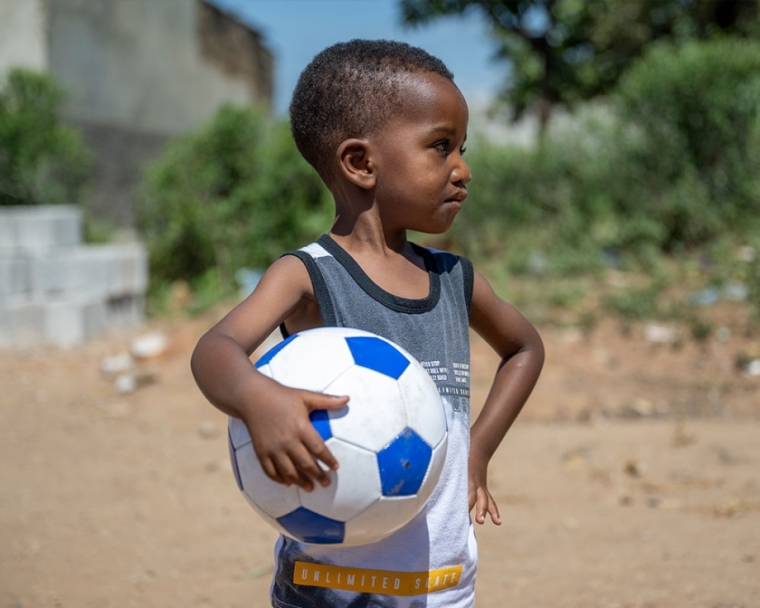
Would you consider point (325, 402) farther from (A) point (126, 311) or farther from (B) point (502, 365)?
(A) point (126, 311)

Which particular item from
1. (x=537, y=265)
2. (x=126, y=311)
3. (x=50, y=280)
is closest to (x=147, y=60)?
(x=126, y=311)

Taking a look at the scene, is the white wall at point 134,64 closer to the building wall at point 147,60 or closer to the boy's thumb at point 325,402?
the building wall at point 147,60

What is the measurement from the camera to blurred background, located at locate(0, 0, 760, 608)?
3676 mm

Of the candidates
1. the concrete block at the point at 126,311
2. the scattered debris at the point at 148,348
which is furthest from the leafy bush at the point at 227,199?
the scattered debris at the point at 148,348

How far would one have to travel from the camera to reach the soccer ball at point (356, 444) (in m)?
1.38

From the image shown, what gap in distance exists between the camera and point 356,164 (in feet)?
5.72

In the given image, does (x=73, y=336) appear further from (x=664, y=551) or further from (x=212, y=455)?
(x=664, y=551)

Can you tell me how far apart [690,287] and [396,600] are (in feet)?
20.7

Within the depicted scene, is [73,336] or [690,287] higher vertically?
[690,287]

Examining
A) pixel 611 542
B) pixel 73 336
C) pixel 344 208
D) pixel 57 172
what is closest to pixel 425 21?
pixel 57 172

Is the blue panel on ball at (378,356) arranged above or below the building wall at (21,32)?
below

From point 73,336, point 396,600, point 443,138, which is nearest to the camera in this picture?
point 396,600

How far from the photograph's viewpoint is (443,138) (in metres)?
1.72

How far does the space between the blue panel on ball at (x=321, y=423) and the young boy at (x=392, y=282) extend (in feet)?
0.74
